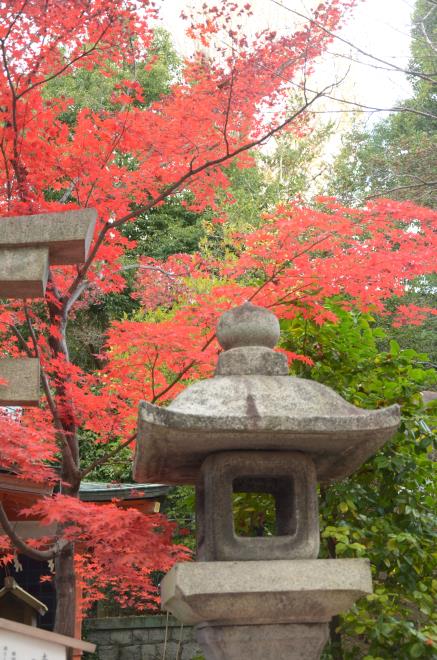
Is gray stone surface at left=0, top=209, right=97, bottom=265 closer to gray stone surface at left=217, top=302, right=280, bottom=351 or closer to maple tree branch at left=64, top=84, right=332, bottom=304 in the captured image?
gray stone surface at left=217, top=302, right=280, bottom=351

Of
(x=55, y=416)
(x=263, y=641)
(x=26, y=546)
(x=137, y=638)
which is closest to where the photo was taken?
(x=263, y=641)

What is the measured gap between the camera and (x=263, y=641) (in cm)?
393

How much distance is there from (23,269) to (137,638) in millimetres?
10241

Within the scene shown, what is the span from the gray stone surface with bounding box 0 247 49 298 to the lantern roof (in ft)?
3.60

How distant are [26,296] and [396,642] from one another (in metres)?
4.14

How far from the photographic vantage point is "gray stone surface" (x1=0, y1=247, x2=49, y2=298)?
163 inches

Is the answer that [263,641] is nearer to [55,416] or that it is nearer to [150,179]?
[55,416]

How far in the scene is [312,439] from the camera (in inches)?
156

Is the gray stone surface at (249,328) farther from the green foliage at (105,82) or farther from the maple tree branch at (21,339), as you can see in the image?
the green foliage at (105,82)

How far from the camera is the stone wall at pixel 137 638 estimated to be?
12.4m

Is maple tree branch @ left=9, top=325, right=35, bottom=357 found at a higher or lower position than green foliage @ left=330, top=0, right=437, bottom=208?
lower

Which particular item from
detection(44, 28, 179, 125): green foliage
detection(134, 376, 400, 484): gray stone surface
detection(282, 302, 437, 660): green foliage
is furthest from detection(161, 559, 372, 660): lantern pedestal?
detection(44, 28, 179, 125): green foliage

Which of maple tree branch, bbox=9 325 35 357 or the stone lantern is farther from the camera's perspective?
maple tree branch, bbox=9 325 35 357

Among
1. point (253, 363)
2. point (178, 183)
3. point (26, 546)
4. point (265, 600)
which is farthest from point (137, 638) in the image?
point (253, 363)
